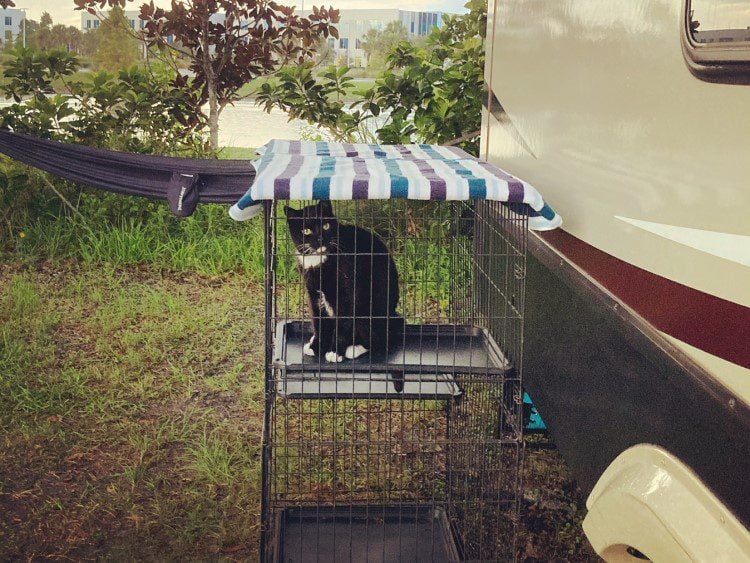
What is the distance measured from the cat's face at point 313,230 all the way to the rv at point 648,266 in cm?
59

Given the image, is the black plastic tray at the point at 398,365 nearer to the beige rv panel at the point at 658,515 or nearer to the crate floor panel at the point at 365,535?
the crate floor panel at the point at 365,535

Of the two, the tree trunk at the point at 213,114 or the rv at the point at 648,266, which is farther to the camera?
the tree trunk at the point at 213,114

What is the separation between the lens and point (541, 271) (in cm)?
243

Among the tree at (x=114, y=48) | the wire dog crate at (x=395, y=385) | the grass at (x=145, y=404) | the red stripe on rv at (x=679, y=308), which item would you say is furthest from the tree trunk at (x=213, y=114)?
the tree at (x=114, y=48)

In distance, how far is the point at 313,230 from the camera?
2.46m

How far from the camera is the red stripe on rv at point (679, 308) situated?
124cm

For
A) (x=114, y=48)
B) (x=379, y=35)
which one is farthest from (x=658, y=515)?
(x=114, y=48)

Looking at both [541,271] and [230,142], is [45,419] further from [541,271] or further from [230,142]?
[230,142]

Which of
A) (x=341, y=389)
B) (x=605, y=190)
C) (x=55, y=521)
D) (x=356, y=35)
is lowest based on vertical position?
(x=55, y=521)

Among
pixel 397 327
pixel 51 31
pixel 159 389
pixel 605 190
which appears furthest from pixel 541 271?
pixel 51 31

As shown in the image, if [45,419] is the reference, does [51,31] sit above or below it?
above

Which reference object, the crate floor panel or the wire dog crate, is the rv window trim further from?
the crate floor panel

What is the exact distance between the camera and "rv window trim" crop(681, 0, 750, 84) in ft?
4.01

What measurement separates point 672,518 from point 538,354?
110 centimetres
